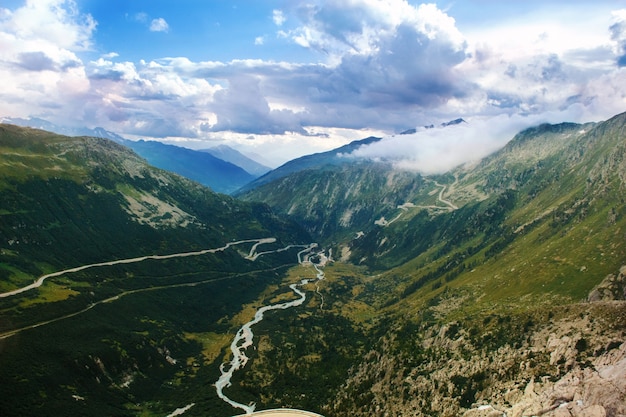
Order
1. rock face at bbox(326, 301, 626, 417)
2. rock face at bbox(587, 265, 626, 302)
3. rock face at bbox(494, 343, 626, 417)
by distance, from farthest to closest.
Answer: rock face at bbox(587, 265, 626, 302), rock face at bbox(326, 301, 626, 417), rock face at bbox(494, 343, 626, 417)

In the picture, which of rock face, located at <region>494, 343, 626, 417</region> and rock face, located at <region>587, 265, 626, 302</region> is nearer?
rock face, located at <region>494, 343, 626, 417</region>

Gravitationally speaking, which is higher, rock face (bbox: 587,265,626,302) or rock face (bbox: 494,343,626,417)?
rock face (bbox: 587,265,626,302)

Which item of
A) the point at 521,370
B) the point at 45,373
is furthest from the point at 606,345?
the point at 45,373

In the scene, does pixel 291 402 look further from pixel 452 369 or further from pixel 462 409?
pixel 462 409

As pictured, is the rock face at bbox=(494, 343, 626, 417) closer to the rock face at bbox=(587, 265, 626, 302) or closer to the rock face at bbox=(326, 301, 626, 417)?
the rock face at bbox=(326, 301, 626, 417)

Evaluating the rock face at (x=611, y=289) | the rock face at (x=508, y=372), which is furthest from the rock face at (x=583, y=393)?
the rock face at (x=611, y=289)

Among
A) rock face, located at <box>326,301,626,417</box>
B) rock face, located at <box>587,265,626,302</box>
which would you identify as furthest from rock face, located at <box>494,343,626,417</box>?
rock face, located at <box>587,265,626,302</box>

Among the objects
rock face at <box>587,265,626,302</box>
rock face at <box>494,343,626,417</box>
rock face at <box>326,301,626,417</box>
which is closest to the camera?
rock face at <box>494,343,626,417</box>

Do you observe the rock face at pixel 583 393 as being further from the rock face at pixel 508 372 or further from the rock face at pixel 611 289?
the rock face at pixel 611 289
